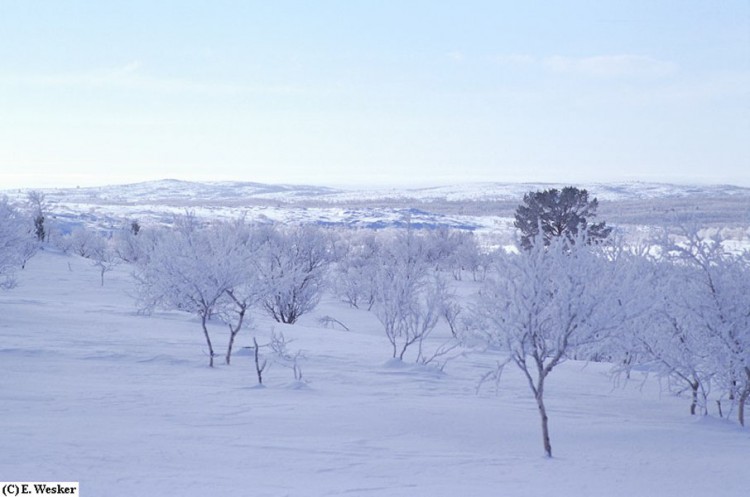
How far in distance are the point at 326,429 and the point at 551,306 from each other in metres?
4.00

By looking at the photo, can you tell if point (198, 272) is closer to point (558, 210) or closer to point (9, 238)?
point (9, 238)

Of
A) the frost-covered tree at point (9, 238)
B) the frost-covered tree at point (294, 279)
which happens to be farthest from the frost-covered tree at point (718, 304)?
the frost-covered tree at point (9, 238)

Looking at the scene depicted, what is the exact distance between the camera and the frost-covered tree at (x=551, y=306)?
9.36m

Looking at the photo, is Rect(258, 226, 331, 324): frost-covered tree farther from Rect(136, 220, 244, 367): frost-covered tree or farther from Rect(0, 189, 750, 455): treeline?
Rect(0, 189, 750, 455): treeline

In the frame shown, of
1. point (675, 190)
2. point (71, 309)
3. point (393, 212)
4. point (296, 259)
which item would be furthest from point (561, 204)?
point (675, 190)

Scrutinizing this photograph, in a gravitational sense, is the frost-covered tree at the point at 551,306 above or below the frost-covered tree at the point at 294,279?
above

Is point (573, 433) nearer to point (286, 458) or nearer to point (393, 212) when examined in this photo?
point (286, 458)

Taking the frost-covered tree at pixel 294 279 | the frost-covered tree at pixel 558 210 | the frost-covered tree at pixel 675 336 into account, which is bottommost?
the frost-covered tree at pixel 294 279

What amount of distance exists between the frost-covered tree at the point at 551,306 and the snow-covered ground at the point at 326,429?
1.54m

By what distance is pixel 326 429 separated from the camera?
1036 cm

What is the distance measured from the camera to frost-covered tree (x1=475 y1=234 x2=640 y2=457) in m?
9.36

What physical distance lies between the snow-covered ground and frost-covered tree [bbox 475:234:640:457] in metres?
1.54

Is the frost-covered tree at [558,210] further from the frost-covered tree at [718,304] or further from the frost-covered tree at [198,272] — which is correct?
the frost-covered tree at [718,304]

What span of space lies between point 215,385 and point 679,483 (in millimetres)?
8661
